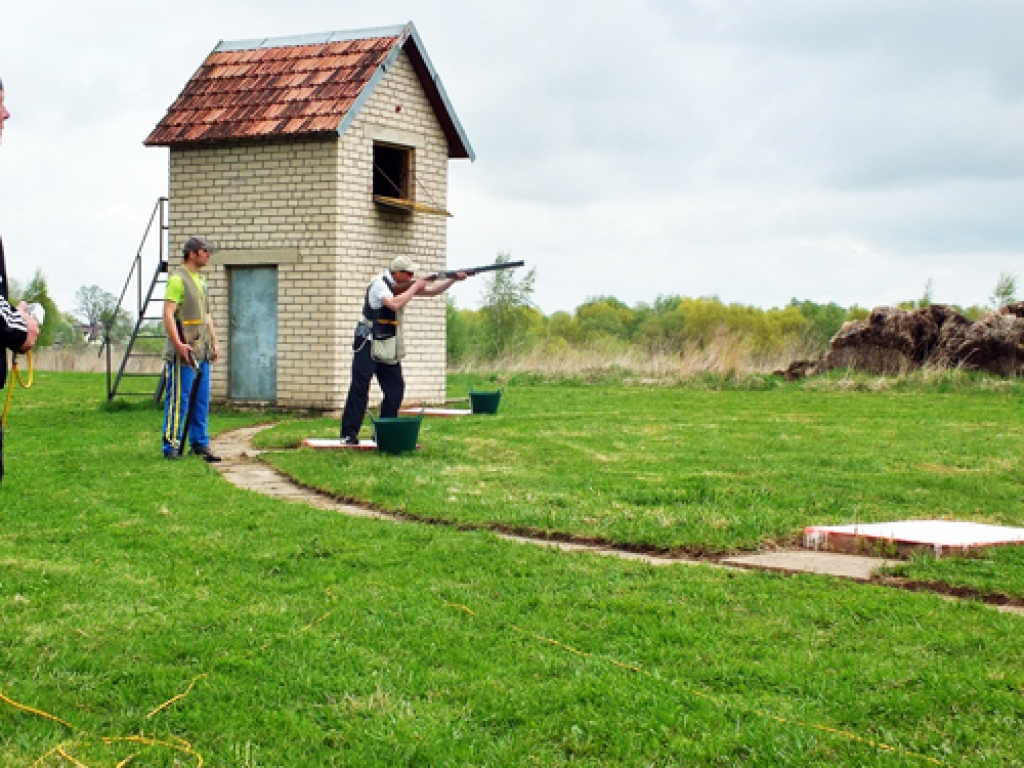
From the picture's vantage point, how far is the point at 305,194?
18.9 metres

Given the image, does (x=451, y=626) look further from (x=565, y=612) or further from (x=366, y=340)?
(x=366, y=340)

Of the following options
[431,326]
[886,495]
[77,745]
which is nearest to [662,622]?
[77,745]

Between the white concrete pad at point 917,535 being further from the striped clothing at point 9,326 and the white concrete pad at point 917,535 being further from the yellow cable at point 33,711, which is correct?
the striped clothing at point 9,326

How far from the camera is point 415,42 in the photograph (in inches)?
782

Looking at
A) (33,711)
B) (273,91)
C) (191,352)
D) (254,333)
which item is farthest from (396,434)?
(273,91)

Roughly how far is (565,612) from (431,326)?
1542cm

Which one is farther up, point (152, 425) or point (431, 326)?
point (431, 326)

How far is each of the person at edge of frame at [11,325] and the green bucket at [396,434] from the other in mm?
7521

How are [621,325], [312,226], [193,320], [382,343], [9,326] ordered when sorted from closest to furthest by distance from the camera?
[9,326]
[193,320]
[382,343]
[312,226]
[621,325]

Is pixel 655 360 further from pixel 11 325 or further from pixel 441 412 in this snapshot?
pixel 11 325

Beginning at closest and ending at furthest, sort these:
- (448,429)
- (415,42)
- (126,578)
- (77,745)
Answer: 1. (77,745)
2. (126,578)
3. (448,429)
4. (415,42)

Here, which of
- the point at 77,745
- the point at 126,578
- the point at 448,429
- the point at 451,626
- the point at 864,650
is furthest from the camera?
the point at 448,429

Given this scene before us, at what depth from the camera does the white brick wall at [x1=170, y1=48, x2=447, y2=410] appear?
18766 mm

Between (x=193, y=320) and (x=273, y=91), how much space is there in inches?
341
